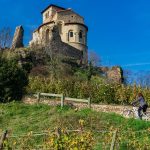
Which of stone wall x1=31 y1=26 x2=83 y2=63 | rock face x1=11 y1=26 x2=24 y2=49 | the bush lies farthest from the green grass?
rock face x1=11 y1=26 x2=24 y2=49

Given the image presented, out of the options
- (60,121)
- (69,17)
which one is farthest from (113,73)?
(60,121)

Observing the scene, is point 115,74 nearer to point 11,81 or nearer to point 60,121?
point 11,81

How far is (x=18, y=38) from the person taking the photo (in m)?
66.0

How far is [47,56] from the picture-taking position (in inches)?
2384

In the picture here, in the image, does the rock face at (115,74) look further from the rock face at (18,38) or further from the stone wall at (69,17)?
the stone wall at (69,17)

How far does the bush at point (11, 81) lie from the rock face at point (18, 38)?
102 feet

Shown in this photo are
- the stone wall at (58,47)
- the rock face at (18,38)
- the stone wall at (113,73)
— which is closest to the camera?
the stone wall at (113,73)

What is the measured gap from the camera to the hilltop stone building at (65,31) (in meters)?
65.9

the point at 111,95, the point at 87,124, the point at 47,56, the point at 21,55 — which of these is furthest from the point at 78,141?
the point at 47,56

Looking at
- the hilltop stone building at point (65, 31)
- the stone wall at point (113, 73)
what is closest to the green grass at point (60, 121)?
the stone wall at point (113, 73)

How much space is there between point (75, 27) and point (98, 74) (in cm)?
1477

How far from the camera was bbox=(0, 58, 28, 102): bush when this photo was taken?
30.4 m

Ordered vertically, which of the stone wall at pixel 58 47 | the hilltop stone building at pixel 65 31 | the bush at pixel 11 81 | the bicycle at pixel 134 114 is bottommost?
the bicycle at pixel 134 114

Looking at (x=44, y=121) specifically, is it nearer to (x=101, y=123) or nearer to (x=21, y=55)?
(x=101, y=123)
